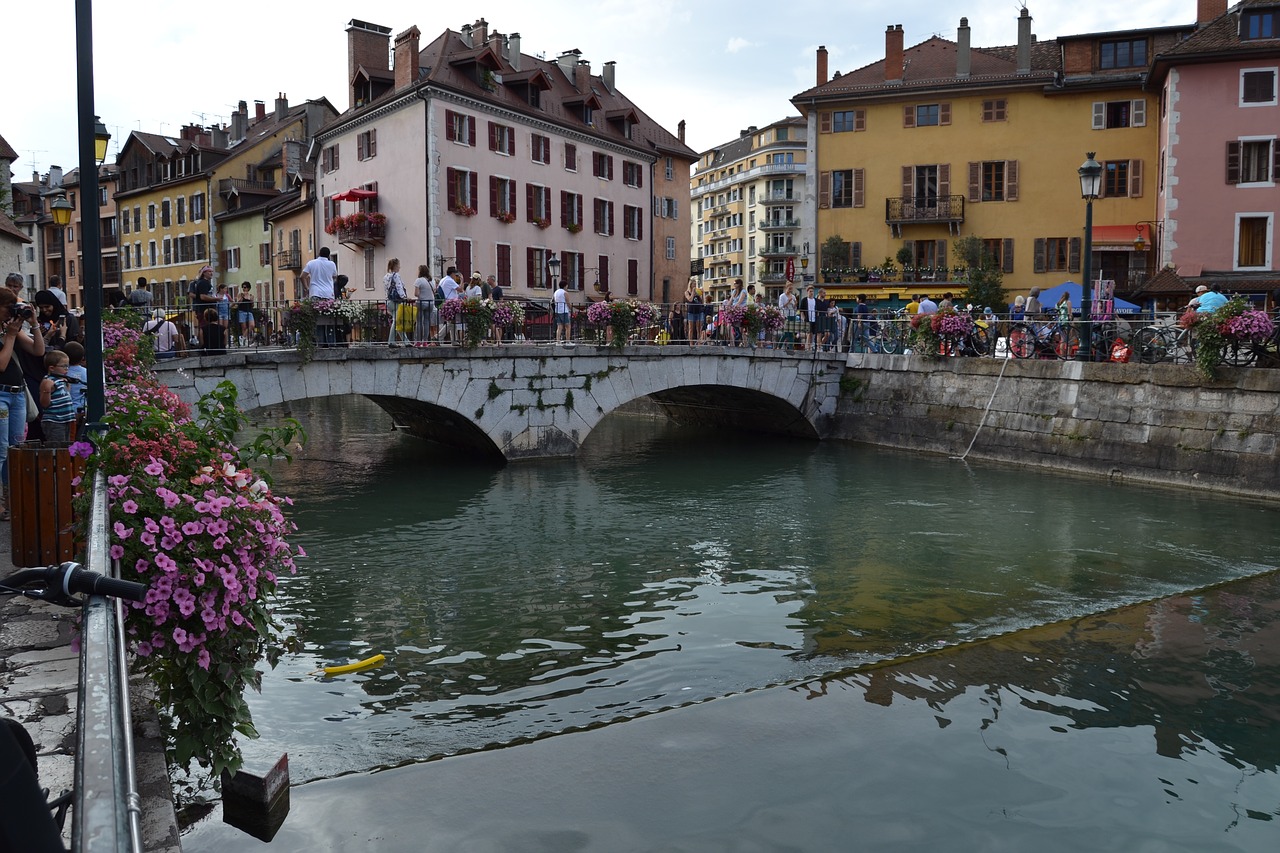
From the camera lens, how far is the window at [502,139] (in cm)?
3534

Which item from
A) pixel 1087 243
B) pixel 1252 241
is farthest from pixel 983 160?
pixel 1087 243

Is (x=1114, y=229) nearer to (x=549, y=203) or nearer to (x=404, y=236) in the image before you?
(x=549, y=203)

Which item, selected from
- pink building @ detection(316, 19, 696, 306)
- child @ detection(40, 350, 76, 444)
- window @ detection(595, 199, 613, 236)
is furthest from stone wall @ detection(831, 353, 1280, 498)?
window @ detection(595, 199, 613, 236)

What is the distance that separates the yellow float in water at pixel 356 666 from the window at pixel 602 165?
3405 cm

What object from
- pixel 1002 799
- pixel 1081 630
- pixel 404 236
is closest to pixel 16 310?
pixel 1002 799

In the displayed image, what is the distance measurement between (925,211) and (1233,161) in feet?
31.7

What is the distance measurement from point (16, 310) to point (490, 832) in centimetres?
586

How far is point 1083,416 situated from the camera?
18234 mm

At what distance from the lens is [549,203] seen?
37938 millimetres

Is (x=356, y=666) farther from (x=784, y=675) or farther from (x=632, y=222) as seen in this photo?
(x=632, y=222)

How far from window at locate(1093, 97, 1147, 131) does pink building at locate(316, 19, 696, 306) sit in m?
16.3

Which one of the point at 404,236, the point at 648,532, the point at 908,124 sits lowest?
the point at 648,532

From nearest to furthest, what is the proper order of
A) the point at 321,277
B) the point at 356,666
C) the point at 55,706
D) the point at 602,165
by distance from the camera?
the point at 55,706
the point at 356,666
the point at 321,277
the point at 602,165

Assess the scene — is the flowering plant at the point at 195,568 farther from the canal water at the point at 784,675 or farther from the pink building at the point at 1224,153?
the pink building at the point at 1224,153
